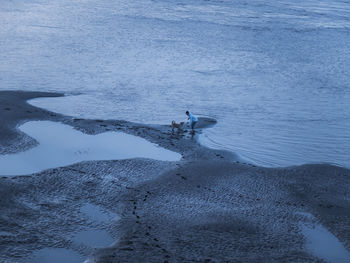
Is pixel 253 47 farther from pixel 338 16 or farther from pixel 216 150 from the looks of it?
pixel 338 16

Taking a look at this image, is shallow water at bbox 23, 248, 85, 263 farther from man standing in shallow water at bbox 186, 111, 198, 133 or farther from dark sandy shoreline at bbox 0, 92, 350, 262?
man standing in shallow water at bbox 186, 111, 198, 133

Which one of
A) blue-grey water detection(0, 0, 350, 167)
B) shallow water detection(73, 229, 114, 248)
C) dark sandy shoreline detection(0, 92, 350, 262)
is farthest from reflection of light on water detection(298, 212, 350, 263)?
shallow water detection(73, 229, 114, 248)

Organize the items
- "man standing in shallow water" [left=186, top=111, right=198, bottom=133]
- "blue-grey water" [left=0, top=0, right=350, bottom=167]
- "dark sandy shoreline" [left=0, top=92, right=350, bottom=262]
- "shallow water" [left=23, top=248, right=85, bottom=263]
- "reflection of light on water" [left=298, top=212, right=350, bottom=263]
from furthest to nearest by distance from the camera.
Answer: "blue-grey water" [left=0, top=0, right=350, bottom=167], "man standing in shallow water" [left=186, top=111, right=198, bottom=133], "reflection of light on water" [left=298, top=212, right=350, bottom=263], "dark sandy shoreline" [left=0, top=92, right=350, bottom=262], "shallow water" [left=23, top=248, right=85, bottom=263]

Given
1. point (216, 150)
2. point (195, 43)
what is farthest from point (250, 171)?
point (195, 43)

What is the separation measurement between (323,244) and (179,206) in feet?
20.6

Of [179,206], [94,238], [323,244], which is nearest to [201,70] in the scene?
[179,206]

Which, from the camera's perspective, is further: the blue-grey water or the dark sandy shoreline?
the blue-grey water

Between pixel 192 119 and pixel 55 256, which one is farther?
pixel 192 119

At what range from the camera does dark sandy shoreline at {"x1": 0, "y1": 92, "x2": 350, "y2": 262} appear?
→ 16844mm

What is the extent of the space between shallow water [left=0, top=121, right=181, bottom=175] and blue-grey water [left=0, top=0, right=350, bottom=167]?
332 centimetres

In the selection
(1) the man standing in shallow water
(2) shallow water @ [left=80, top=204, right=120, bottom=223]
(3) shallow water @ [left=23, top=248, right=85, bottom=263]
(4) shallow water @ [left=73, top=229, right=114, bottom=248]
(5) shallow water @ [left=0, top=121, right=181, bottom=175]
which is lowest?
(3) shallow water @ [left=23, top=248, right=85, bottom=263]

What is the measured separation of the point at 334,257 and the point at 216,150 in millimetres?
10594

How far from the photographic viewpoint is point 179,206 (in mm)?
19938

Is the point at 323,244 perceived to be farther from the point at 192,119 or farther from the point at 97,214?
the point at 192,119
